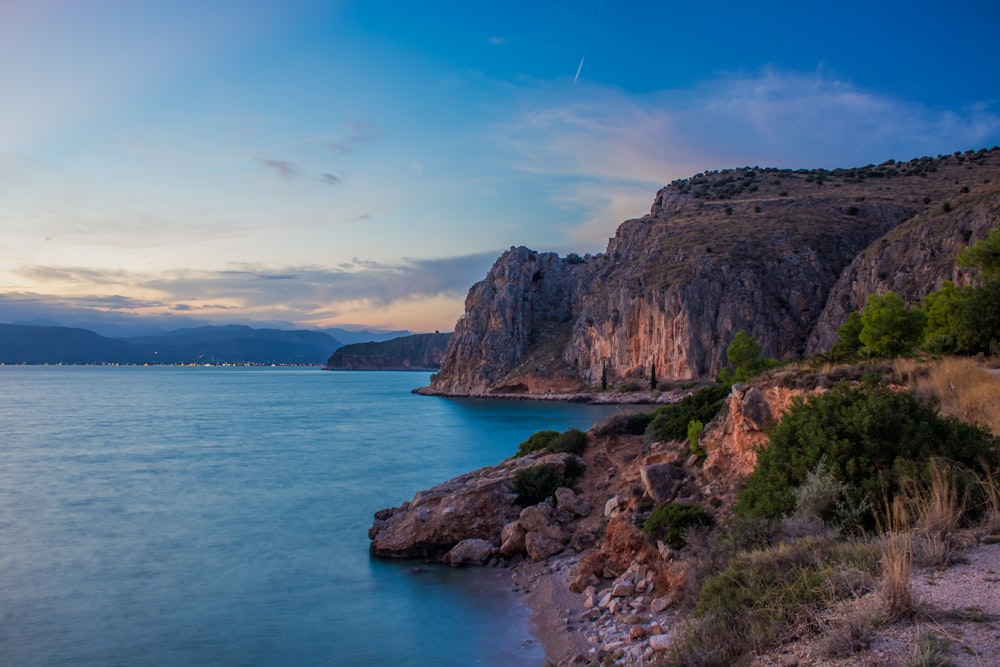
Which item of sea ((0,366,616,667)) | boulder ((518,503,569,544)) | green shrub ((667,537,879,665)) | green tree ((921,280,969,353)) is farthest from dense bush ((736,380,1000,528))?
green tree ((921,280,969,353))

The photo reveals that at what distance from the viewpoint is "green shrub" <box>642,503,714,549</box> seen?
1168 centimetres

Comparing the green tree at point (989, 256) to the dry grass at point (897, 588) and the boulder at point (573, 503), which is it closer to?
the boulder at point (573, 503)

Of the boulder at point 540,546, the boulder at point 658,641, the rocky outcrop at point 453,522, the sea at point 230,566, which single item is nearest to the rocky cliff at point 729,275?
the sea at point 230,566

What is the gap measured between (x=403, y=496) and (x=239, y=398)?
6488cm

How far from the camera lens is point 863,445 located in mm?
9133

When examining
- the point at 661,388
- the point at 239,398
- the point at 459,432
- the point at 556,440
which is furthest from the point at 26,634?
the point at 239,398

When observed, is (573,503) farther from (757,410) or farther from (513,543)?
(757,410)

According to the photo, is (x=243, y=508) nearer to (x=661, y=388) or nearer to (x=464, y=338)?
(x=661, y=388)

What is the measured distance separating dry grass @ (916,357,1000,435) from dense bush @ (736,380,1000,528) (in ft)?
3.35

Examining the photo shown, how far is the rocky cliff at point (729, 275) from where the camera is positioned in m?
61.1

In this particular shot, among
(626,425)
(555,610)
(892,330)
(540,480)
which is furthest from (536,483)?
(892,330)

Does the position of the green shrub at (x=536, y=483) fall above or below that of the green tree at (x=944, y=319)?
below

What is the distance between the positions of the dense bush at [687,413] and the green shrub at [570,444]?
1.97 m

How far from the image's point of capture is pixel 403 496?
82.4 feet
